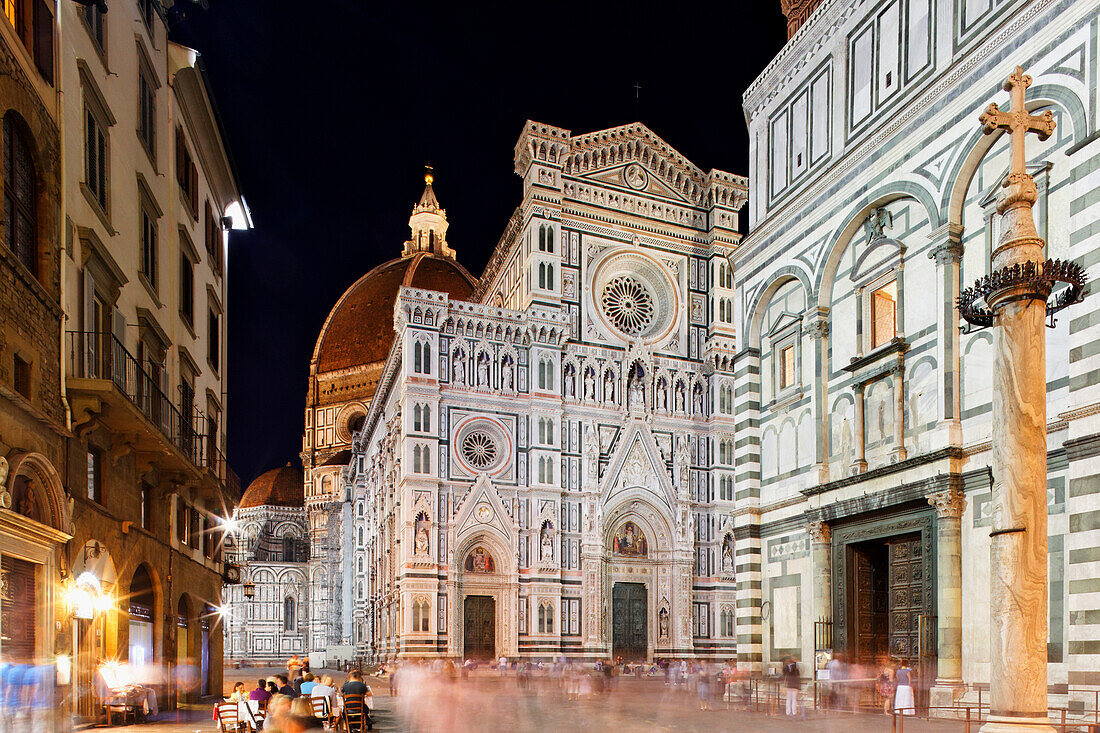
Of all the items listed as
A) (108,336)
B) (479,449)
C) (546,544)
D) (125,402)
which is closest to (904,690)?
(125,402)

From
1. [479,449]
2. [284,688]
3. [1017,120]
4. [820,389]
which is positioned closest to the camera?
[1017,120]

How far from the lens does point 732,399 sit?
53.5 m

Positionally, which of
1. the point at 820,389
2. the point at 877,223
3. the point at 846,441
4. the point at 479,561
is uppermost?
the point at 877,223

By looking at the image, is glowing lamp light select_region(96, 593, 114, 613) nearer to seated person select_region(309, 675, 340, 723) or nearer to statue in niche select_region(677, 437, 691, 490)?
seated person select_region(309, 675, 340, 723)

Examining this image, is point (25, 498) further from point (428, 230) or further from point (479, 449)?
point (428, 230)

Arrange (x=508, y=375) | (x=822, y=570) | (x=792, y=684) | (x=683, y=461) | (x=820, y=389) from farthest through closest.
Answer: (x=683, y=461), (x=508, y=375), (x=820, y=389), (x=822, y=570), (x=792, y=684)

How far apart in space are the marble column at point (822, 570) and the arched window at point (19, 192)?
15.4 meters

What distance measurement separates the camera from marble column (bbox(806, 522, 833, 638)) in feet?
61.9

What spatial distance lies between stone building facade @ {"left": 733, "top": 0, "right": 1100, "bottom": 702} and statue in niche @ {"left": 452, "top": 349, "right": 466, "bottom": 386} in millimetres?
25716

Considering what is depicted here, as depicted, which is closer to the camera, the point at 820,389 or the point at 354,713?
the point at 354,713

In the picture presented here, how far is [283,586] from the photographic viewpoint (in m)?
85.2

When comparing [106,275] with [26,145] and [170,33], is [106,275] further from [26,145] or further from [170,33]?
[170,33]

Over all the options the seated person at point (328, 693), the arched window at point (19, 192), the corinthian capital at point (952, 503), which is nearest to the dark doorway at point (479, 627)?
the seated person at point (328, 693)

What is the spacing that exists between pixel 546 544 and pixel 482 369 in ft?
31.7
